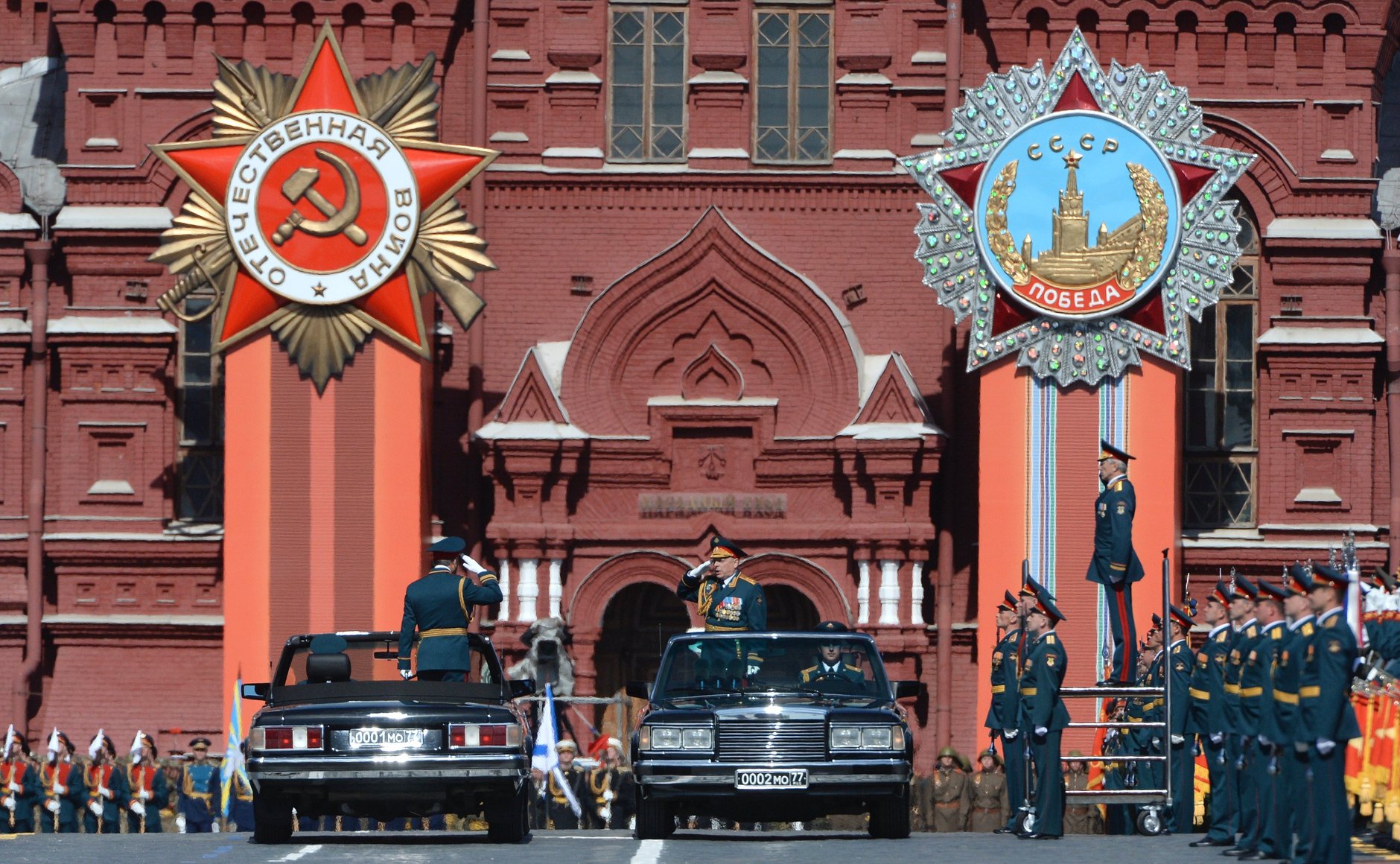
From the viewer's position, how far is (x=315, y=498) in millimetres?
27438

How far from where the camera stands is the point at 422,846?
57.5 ft

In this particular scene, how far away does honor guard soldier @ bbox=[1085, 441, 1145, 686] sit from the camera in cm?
2394

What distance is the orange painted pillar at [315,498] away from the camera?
89.6 feet

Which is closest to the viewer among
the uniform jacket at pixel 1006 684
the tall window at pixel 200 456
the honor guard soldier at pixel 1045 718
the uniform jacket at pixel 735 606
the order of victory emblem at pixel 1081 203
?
the honor guard soldier at pixel 1045 718

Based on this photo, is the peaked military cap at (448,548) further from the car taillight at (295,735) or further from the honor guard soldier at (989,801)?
the honor guard soldier at (989,801)

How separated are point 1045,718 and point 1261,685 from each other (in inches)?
98.6

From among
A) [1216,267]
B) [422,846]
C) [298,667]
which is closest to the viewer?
[422,846]

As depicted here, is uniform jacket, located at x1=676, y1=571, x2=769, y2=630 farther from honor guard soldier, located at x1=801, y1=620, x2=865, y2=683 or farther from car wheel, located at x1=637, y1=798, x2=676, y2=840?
car wheel, located at x1=637, y1=798, x2=676, y2=840

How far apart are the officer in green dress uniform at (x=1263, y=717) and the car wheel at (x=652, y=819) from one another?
147 inches

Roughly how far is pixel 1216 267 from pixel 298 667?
35.4 feet

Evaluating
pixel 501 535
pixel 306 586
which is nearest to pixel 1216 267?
pixel 501 535

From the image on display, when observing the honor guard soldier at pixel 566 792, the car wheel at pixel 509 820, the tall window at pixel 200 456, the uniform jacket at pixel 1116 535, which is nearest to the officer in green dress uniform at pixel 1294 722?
the car wheel at pixel 509 820

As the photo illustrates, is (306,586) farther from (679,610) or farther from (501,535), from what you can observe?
(679,610)

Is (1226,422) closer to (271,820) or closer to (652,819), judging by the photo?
(652,819)
